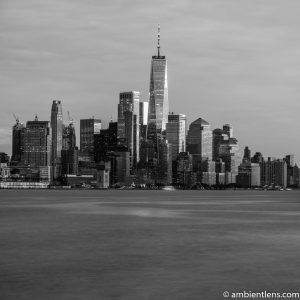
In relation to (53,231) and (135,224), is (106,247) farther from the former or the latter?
(135,224)

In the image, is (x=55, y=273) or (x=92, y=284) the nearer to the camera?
(x=92, y=284)

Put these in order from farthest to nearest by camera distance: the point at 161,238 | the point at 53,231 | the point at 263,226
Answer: the point at 263,226 < the point at 53,231 < the point at 161,238

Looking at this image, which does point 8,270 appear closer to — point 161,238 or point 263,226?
point 161,238

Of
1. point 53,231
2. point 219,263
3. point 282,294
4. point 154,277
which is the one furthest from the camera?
point 53,231

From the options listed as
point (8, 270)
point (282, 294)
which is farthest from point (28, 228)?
point (282, 294)

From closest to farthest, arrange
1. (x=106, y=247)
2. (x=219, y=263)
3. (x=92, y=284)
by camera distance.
→ (x=92, y=284) < (x=219, y=263) < (x=106, y=247)

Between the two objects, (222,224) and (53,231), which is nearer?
(53,231)

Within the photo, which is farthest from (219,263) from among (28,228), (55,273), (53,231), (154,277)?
(28,228)

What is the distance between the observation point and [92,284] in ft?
141

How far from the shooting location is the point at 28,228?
85938mm

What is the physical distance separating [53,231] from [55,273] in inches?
1374

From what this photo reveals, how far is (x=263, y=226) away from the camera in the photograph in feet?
298

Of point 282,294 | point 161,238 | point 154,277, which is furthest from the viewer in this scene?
point 161,238

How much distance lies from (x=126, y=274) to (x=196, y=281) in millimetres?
5233
